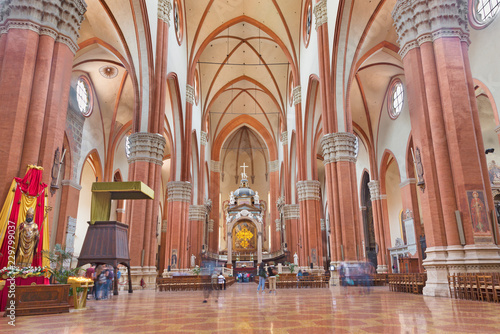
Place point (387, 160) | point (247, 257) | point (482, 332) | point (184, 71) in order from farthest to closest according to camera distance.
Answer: point (247, 257)
point (387, 160)
point (184, 71)
point (482, 332)

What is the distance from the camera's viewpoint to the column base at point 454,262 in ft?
25.2

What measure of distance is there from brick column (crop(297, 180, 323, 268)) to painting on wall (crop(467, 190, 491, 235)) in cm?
1390

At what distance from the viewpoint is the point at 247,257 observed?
3431cm

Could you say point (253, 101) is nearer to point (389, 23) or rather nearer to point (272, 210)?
point (272, 210)

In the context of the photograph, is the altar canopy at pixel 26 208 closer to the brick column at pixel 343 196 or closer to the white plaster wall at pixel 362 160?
the brick column at pixel 343 196

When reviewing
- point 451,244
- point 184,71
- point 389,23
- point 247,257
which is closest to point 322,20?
point 389,23

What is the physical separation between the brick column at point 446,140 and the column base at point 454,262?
0.02 metres

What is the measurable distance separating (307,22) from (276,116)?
14991 millimetres

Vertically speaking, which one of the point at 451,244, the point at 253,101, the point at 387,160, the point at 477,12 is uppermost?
the point at 253,101

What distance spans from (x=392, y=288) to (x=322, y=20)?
41.7 feet

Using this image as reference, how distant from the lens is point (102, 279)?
10.1m

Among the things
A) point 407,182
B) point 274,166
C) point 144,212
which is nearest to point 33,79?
point 144,212

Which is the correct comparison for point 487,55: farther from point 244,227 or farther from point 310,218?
point 244,227

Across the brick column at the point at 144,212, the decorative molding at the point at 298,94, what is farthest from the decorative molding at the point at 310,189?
the brick column at the point at 144,212
